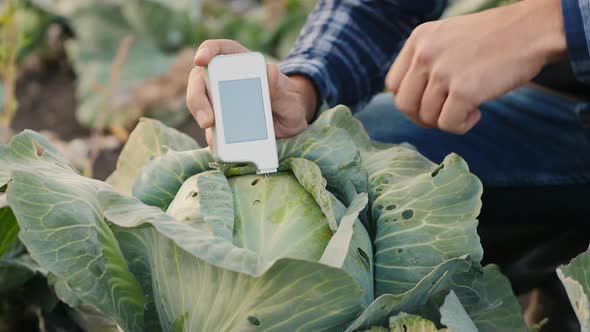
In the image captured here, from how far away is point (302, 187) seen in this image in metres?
1.16

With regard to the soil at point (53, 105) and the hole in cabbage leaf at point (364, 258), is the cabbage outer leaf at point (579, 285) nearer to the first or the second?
the hole in cabbage leaf at point (364, 258)

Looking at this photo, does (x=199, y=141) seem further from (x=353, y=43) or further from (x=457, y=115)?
(x=457, y=115)

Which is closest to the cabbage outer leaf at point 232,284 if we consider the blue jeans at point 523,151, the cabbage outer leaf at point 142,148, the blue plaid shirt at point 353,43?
the cabbage outer leaf at point 142,148

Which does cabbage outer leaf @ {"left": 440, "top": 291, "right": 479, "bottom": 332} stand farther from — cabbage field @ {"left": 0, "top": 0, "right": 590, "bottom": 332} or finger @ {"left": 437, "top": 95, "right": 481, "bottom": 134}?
finger @ {"left": 437, "top": 95, "right": 481, "bottom": 134}

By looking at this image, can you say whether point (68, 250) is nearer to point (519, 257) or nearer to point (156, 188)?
point (156, 188)

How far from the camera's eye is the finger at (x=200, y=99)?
1.15 m

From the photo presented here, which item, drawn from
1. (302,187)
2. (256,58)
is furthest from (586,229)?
(256,58)

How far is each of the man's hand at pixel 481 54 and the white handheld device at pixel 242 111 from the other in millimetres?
300

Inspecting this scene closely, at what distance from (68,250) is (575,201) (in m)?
1.17

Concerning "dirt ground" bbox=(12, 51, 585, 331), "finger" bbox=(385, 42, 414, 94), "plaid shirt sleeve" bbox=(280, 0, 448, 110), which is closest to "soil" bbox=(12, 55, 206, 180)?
"dirt ground" bbox=(12, 51, 585, 331)

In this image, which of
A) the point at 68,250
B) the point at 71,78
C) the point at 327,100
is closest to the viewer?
the point at 68,250

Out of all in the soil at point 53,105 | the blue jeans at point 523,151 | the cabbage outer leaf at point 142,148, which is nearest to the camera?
the cabbage outer leaf at point 142,148

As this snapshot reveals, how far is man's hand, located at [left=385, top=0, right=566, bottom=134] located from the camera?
119 cm

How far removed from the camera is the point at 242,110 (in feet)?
3.77
